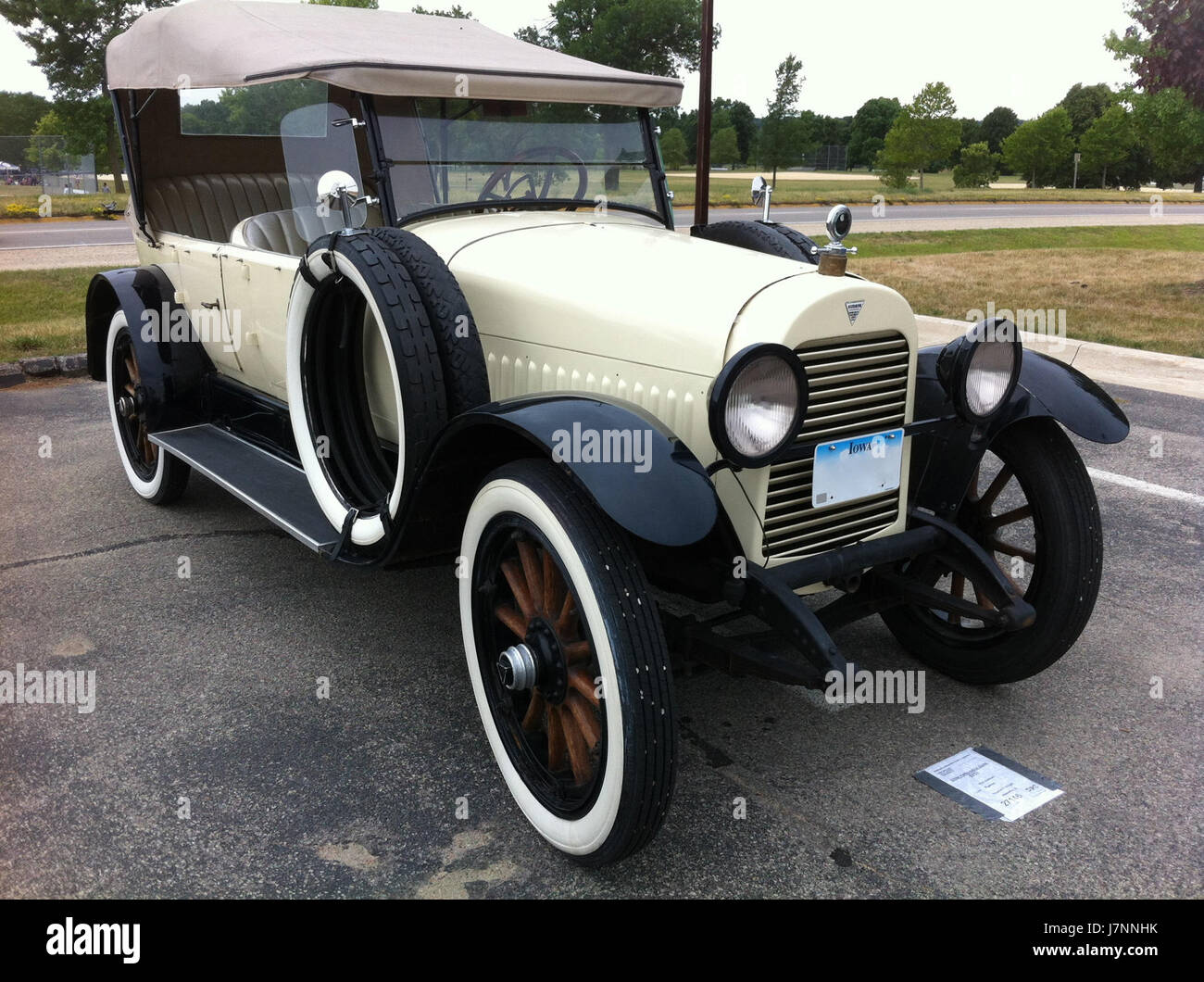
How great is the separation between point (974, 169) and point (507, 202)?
136ft

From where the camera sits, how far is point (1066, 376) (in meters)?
3.04

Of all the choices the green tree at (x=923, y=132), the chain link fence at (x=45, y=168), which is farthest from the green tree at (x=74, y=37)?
the green tree at (x=923, y=132)

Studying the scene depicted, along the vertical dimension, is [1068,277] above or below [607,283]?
below

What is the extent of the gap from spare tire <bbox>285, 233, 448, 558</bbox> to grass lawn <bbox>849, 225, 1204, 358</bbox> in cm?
701

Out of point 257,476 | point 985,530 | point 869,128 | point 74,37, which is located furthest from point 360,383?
point 869,128

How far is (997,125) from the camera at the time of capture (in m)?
64.6

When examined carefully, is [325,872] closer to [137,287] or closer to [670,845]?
[670,845]

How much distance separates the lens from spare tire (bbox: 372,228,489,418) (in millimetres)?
2795

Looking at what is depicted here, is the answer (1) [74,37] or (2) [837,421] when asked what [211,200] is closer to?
(2) [837,421]

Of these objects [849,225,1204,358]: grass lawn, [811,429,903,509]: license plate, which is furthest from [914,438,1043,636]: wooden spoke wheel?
[849,225,1204,358]: grass lawn

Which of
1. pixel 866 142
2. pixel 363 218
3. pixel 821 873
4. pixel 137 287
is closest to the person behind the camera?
pixel 821 873

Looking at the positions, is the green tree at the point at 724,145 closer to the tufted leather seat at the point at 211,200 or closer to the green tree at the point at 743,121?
the green tree at the point at 743,121

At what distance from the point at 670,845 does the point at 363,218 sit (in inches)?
88.2
